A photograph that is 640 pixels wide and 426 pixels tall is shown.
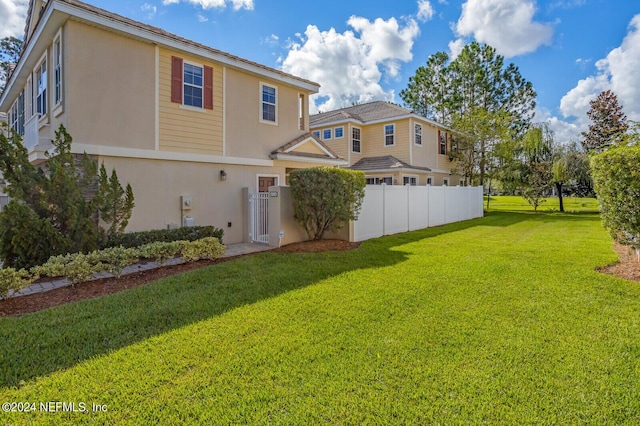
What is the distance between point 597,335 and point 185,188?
9.87m

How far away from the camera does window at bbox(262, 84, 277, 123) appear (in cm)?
1223

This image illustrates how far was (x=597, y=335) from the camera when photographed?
3918mm

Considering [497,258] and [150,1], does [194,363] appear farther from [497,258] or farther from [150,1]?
[150,1]

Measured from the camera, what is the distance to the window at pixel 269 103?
1223 cm

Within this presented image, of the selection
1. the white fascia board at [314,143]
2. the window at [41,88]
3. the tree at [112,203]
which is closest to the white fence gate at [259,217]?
the white fascia board at [314,143]

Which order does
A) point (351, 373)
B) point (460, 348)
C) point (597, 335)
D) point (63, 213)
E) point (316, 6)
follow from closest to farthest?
point (351, 373)
point (460, 348)
point (597, 335)
point (63, 213)
point (316, 6)

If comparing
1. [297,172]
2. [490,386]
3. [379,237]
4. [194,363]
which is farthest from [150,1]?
[490,386]

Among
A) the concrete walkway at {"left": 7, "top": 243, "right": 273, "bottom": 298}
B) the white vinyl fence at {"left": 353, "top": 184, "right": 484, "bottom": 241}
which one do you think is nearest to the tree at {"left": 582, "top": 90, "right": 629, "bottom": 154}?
the white vinyl fence at {"left": 353, "top": 184, "right": 484, "bottom": 241}

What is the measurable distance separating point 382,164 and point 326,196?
1226cm

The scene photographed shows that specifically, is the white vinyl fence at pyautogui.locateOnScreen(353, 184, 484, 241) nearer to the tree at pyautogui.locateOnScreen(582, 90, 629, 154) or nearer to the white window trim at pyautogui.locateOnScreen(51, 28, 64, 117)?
the white window trim at pyautogui.locateOnScreen(51, 28, 64, 117)

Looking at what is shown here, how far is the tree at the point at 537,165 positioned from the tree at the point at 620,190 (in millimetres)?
18007

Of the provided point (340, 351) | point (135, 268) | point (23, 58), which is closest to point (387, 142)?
point (135, 268)

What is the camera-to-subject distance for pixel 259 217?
36.7 ft

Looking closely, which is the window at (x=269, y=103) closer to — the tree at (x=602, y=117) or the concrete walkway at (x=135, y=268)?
the concrete walkway at (x=135, y=268)
